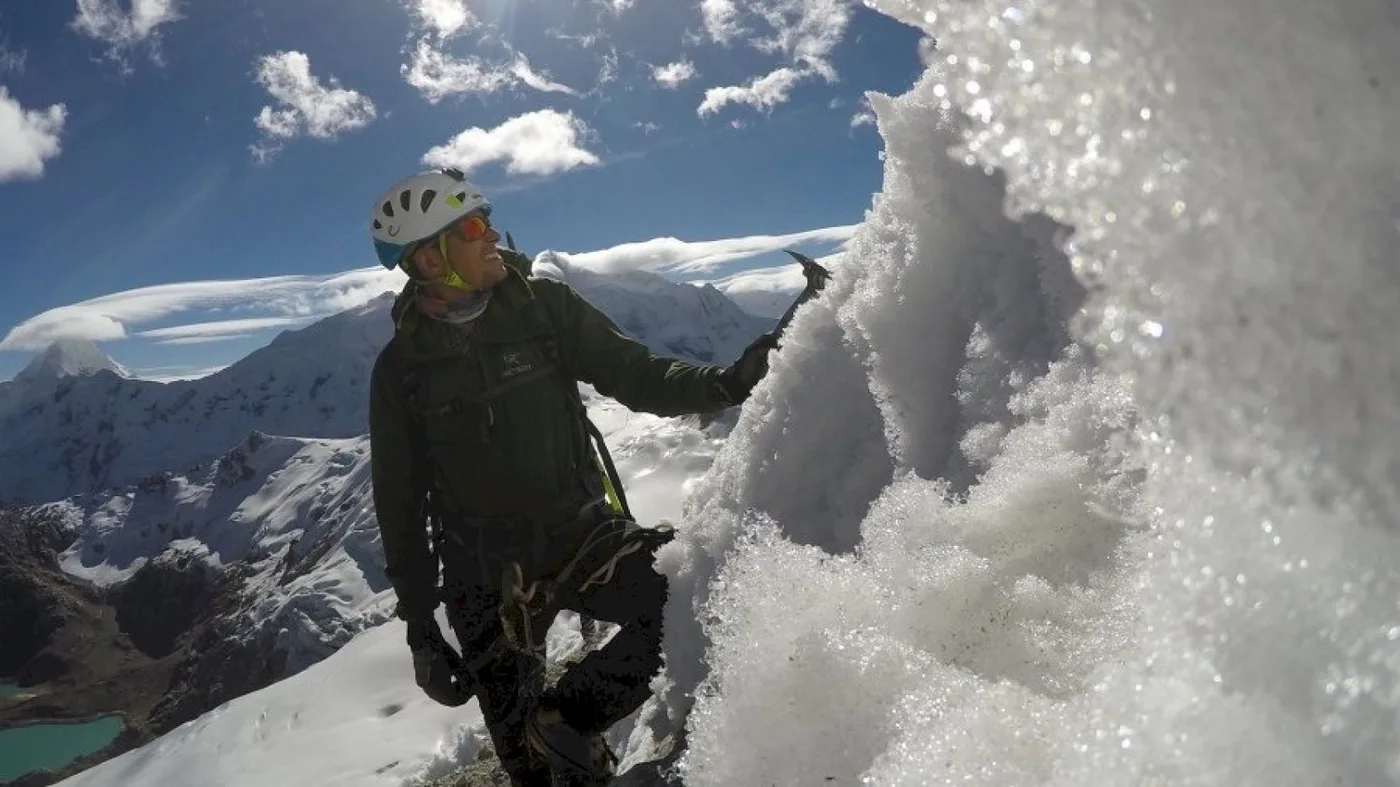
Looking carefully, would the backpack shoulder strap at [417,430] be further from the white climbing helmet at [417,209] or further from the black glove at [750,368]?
the black glove at [750,368]

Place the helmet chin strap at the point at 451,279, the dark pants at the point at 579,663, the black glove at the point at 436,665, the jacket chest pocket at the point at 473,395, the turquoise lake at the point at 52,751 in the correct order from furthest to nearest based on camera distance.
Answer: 1. the turquoise lake at the point at 52,751
2. the black glove at the point at 436,665
3. the helmet chin strap at the point at 451,279
4. the jacket chest pocket at the point at 473,395
5. the dark pants at the point at 579,663

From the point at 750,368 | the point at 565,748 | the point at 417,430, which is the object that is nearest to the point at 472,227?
the point at 417,430

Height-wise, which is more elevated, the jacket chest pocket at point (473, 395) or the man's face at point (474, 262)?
the man's face at point (474, 262)

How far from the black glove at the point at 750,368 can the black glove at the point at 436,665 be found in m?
2.60

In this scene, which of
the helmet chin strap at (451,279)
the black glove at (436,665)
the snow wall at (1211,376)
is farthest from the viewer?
the black glove at (436,665)

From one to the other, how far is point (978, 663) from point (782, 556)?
0.86 m

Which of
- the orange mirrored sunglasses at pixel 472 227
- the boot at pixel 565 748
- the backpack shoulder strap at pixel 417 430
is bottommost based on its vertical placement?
the boot at pixel 565 748

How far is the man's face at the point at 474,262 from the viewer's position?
5.82 m

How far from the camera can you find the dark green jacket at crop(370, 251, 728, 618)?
5594 mm

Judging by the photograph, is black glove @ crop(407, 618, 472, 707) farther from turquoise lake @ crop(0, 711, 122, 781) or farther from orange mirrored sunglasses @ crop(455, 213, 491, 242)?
turquoise lake @ crop(0, 711, 122, 781)

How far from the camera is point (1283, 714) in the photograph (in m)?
1.17

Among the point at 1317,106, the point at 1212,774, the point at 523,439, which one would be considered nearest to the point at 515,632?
the point at 523,439

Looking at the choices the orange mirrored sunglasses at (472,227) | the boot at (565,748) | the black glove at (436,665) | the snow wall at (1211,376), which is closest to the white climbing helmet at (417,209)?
the orange mirrored sunglasses at (472,227)

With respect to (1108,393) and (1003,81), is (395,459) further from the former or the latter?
(1003,81)
